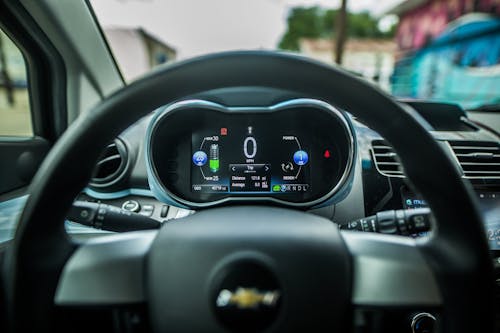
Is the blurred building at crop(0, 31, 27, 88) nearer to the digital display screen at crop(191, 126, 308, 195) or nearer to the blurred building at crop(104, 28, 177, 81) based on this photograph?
the blurred building at crop(104, 28, 177, 81)

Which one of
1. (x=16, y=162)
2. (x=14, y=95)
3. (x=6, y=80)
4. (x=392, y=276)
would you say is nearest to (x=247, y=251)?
(x=392, y=276)

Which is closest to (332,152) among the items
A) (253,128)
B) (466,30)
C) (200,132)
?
(253,128)

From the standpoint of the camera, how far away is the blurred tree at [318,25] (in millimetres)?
32562

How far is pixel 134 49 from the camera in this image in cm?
344

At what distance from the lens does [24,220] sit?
74 centimetres

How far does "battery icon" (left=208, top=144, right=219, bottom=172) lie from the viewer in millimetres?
1850

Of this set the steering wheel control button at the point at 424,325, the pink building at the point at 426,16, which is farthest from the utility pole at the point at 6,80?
the pink building at the point at 426,16

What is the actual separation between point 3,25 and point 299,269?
74.7 inches

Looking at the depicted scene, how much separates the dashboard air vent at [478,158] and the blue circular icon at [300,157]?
80 centimetres

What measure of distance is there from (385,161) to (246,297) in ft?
4.49

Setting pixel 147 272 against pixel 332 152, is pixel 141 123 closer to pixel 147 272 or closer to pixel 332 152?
pixel 332 152

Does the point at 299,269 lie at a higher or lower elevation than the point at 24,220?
lower

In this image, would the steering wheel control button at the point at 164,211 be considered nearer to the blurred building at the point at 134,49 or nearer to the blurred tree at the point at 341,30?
the blurred building at the point at 134,49

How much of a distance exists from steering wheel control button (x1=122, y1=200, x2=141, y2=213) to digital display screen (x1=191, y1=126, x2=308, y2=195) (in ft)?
1.00
